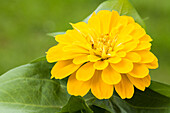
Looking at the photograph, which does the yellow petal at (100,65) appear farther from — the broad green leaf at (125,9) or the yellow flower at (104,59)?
the broad green leaf at (125,9)

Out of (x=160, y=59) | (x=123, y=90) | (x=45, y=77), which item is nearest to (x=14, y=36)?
(x=160, y=59)

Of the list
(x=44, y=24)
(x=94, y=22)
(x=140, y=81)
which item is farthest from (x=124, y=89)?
(x=44, y=24)

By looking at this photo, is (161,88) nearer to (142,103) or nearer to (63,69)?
(142,103)

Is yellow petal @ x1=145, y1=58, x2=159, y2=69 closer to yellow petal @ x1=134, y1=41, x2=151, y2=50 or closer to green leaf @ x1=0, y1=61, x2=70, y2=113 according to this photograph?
yellow petal @ x1=134, y1=41, x2=151, y2=50

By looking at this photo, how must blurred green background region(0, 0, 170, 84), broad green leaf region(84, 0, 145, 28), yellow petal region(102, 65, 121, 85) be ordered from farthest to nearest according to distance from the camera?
1. blurred green background region(0, 0, 170, 84)
2. broad green leaf region(84, 0, 145, 28)
3. yellow petal region(102, 65, 121, 85)

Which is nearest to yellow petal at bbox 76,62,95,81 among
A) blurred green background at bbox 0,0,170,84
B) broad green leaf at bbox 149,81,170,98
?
broad green leaf at bbox 149,81,170,98

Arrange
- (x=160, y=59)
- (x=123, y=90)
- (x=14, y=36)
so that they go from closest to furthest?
1. (x=123, y=90)
2. (x=160, y=59)
3. (x=14, y=36)

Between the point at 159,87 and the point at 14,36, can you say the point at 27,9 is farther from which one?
the point at 159,87
